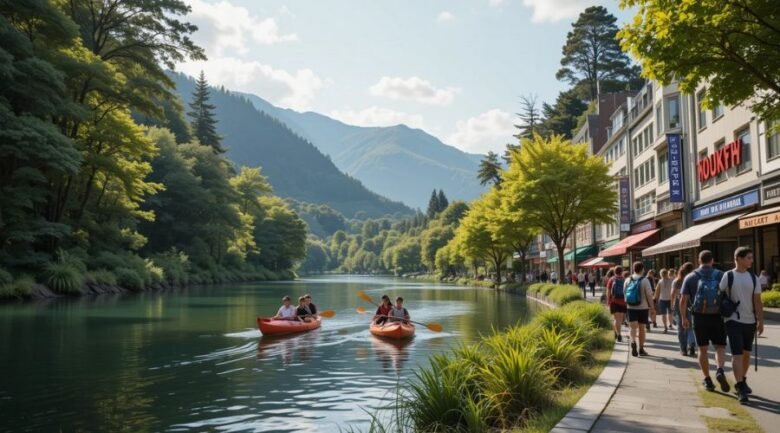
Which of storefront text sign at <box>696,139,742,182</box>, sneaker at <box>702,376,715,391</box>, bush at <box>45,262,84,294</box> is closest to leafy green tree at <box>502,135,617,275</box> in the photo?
storefront text sign at <box>696,139,742,182</box>

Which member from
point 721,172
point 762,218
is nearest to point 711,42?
point 762,218

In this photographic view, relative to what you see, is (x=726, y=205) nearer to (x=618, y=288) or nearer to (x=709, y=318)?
(x=618, y=288)

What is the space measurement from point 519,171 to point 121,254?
3114 centimetres

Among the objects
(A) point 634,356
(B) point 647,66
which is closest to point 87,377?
(A) point 634,356

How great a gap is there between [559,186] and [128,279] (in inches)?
1224

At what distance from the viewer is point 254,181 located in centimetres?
9788

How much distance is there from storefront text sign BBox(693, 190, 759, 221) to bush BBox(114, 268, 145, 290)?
37683mm

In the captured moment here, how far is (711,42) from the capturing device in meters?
10.5

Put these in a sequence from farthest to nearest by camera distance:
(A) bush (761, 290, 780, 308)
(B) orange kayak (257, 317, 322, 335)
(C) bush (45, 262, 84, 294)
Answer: (C) bush (45, 262, 84, 294)
(B) orange kayak (257, 317, 322, 335)
(A) bush (761, 290, 780, 308)

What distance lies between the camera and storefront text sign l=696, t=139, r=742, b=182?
1143 inches

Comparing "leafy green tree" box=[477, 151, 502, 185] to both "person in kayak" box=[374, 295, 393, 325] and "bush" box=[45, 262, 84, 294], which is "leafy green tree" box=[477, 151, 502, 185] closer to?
"bush" box=[45, 262, 84, 294]

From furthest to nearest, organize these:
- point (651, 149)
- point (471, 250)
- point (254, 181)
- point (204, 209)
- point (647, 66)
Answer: point (254, 181) < point (204, 209) < point (471, 250) < point (651, 149) < point (647, 66)

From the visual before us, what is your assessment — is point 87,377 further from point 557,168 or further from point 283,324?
point 557,168

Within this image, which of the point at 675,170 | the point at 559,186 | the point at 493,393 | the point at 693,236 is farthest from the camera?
the point at 559,186
